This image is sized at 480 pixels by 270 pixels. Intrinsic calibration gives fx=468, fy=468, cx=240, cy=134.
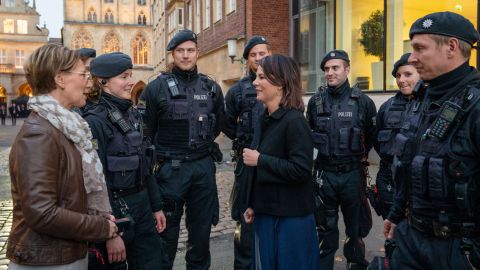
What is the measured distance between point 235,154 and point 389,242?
2.66 m

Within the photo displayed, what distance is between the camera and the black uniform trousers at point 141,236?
3.62 metres

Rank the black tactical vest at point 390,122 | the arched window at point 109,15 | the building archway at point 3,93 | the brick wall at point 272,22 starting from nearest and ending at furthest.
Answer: the black tactical vest at point 390,122, the brick wall at point 272,22, the building archway at point 3,93, the arched window at point 109,15

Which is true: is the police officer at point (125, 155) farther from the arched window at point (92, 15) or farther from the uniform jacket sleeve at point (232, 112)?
the arched window at point (92, 15)

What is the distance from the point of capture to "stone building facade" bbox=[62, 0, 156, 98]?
6950cm

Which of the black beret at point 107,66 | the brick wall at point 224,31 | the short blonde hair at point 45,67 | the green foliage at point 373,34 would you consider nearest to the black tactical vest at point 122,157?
the black beret at point 107,66

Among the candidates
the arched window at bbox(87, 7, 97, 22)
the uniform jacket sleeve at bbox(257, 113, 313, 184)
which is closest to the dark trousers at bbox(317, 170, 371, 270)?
the uniform jacket sleeve at bbox(257, 113, 313, 184)

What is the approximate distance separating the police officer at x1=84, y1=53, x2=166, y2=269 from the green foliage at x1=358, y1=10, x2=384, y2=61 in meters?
10.4

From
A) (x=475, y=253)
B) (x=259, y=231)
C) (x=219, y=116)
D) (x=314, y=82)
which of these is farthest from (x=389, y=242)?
(x=314, y=82)

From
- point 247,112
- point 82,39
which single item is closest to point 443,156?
point 247,112

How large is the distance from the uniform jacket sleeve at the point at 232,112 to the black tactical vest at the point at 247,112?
0.07 meters

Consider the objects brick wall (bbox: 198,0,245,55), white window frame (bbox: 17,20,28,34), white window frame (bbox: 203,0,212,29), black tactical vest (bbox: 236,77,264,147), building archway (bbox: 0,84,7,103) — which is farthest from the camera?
white window frame (bbox: 17,20,28,34)

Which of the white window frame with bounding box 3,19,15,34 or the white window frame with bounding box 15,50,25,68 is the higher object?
the white window frame with bounding box 3,19,15,34

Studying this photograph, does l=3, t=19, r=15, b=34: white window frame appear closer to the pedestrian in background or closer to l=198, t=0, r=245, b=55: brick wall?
l=198, t=0, r=245, b=55: brick wall

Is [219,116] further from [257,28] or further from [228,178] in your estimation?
[257,28]
